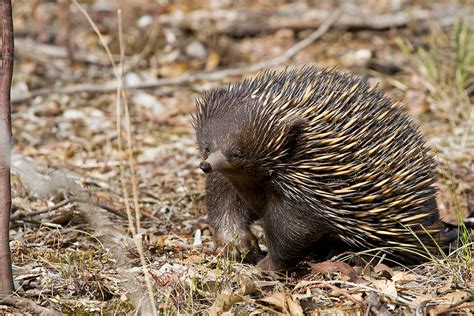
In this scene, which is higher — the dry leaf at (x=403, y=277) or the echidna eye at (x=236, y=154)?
the echidna eye at (x=236, y=154)

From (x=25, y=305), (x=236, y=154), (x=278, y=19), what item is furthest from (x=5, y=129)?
(x=278, y=19)

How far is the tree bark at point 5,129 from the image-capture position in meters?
3.65

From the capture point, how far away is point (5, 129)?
12.2 feet

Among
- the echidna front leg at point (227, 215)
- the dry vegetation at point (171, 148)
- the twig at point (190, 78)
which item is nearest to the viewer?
the dry vegetation at point (171, 148)

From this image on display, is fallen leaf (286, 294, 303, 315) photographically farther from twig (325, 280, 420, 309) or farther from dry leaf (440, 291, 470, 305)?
dry leaf (440, 291, 470, 305)

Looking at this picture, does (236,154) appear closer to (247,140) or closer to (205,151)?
(247,140)

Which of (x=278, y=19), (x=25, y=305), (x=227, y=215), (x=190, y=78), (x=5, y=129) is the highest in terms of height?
(x=278, y=19)

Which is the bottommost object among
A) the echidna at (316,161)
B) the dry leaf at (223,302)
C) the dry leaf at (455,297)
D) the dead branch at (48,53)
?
the dry leaf at (455,297)

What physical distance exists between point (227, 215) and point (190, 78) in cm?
414

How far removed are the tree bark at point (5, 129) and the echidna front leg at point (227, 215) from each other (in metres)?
1.54

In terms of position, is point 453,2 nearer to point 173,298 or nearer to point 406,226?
point 406,226

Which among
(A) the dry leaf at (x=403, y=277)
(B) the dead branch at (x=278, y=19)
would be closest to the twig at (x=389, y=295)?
(A) the dry leaf at (x=403, y=277)

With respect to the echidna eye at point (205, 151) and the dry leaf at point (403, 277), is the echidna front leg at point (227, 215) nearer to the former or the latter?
the echidna eye at point (205, 151)

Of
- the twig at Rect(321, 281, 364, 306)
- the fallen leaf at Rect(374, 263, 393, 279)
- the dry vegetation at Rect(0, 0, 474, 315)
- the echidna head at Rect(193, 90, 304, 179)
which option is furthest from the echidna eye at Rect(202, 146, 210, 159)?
the fallen leaf at Rect(374, 263, 393, 279)
